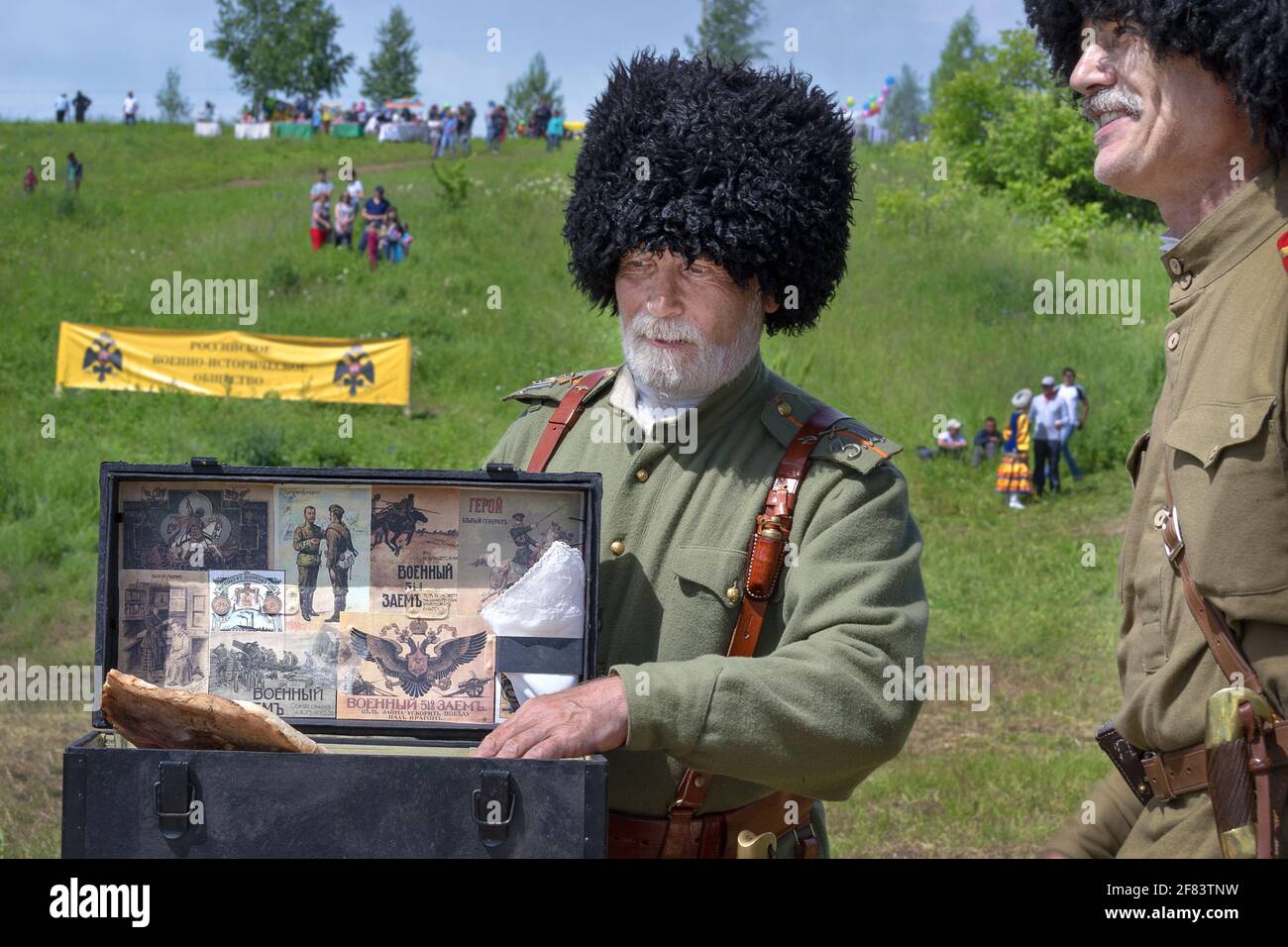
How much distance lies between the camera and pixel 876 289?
90.8ft

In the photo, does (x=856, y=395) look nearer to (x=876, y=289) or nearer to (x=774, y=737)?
(x=876, y=289)

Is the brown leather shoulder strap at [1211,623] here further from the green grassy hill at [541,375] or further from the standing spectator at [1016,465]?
the standing spectator at [1016,465]

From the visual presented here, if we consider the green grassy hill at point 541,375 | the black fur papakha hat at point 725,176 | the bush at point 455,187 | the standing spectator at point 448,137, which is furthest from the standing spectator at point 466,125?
the black fur papakha hat at point 725,176

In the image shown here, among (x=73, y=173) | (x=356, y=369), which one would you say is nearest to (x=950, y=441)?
(x=356, y=369)

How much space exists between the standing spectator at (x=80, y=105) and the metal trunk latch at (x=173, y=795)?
54.0 m

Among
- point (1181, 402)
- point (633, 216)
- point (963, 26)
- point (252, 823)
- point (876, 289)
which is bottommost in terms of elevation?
point (252, 823)

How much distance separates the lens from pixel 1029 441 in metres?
20.7

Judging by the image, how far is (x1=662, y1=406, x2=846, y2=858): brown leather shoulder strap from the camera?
318 cm

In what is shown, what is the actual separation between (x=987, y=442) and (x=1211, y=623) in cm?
1908

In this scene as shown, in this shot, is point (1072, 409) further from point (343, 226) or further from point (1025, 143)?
point (1025, 143)

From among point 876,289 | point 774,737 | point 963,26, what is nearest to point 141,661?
point 774,737

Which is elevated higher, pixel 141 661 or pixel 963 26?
pixel 963 26
